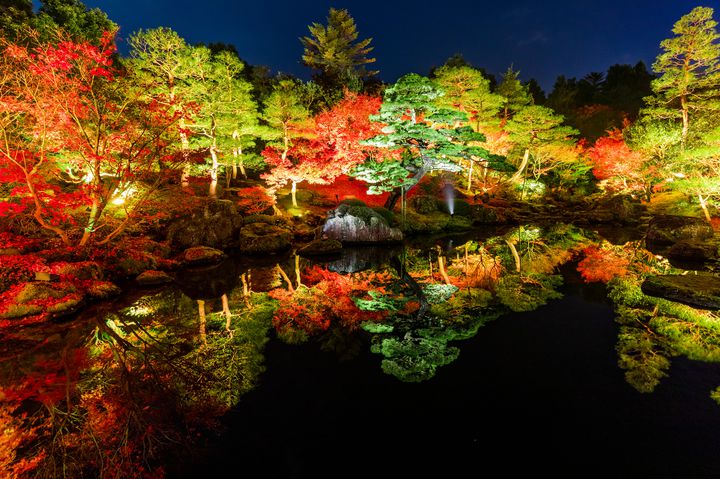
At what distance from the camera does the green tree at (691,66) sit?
62.5ft

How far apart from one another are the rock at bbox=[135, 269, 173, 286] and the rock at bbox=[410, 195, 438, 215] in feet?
52.4

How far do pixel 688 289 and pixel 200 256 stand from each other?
15.3 m

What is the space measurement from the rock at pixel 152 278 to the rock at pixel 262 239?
411cm

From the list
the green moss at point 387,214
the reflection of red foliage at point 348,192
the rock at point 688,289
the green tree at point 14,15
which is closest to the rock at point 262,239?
the green moss at point 387,214

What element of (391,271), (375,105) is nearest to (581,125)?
(375,105)

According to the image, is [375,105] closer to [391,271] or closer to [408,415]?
[391,271]

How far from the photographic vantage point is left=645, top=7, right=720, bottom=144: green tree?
19.0 meters

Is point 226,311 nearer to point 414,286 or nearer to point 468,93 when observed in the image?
point 414,286

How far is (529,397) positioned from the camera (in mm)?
4625

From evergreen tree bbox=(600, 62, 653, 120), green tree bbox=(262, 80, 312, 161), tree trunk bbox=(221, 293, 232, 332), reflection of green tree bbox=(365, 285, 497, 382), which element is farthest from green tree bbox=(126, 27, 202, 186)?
evergreen tree bbox=(600, 62, 653, 120)

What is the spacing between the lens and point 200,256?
12.8 meters

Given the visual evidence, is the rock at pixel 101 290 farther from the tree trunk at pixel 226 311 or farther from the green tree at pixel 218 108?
the green tree at pixel 218 108

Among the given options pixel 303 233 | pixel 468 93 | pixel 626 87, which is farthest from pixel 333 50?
pixel 626 87

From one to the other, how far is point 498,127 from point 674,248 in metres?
17.0
